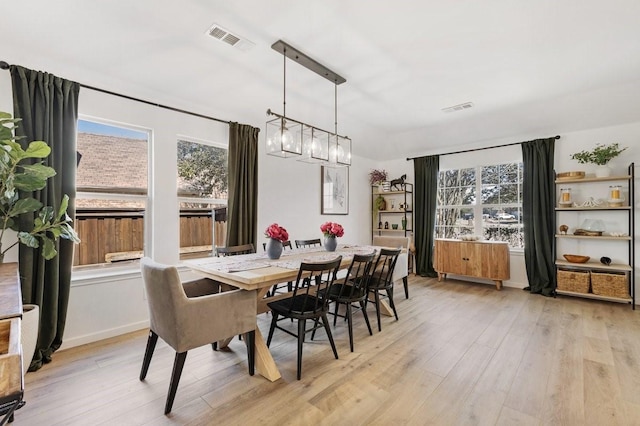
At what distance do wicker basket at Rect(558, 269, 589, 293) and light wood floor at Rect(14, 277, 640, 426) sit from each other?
0.91m

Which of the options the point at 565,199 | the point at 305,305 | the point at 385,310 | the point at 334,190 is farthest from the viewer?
the point at 334,190

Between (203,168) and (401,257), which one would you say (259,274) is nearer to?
(203,168)

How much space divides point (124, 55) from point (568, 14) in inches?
146

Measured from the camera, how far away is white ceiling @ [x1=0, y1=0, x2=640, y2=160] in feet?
7.57

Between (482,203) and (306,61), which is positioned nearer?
(306,61)

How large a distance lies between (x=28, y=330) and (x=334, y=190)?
4421 millimetres

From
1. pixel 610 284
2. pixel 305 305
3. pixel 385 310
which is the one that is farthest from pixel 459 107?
pixel 305 305

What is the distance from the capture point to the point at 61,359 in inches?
102

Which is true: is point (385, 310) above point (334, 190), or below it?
below

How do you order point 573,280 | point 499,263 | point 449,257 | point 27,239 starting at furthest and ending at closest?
point 449,257
point 499,263
point 573,280
point 27,239

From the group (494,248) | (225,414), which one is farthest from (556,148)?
(225,414)

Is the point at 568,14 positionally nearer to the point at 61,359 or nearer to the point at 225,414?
the point at 225,414

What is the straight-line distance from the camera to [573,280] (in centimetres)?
431

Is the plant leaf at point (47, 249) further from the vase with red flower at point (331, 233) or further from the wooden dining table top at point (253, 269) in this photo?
the vase with red flower at point (331, 233)
